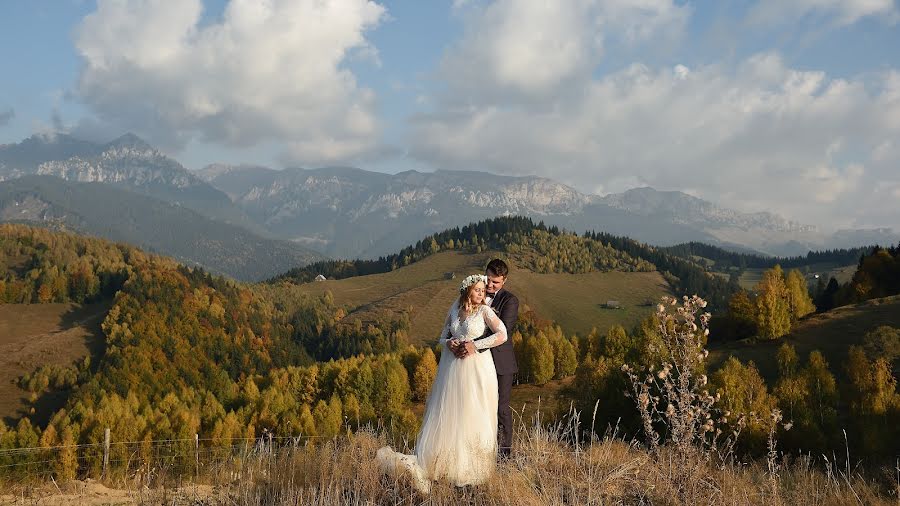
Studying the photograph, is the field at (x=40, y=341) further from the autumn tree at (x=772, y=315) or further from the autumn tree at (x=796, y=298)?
the autumn tree at (x=796, y=298)

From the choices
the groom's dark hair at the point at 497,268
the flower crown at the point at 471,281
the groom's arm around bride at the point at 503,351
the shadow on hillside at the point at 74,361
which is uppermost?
the groom's dark hair at the point at 497,268

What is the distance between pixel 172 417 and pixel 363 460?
227 ft

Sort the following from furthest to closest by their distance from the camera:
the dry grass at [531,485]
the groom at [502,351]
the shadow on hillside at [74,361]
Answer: the shadow on hillside at [74,361]
the groom at [502,351]
the dry grass at [531,485]

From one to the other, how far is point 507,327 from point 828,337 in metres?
85.9

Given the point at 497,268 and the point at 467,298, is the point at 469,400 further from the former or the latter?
the point at 497,268

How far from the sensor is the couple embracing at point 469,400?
7.28 m

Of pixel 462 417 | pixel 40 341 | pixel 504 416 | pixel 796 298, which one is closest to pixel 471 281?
pixel 462 417

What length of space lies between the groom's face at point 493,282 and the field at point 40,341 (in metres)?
128

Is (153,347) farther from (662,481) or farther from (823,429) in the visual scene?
(662,481)

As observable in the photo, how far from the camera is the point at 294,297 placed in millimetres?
198875

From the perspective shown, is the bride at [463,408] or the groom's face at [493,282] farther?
the groom's face at [493,282]

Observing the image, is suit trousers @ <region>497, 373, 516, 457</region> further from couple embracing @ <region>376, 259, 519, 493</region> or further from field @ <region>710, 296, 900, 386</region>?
field @ <region>710, 296, 900, 386</region>

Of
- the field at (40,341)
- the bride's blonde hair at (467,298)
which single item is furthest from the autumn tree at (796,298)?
the field at (40,341)

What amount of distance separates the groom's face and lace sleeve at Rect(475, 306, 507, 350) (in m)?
0.67
